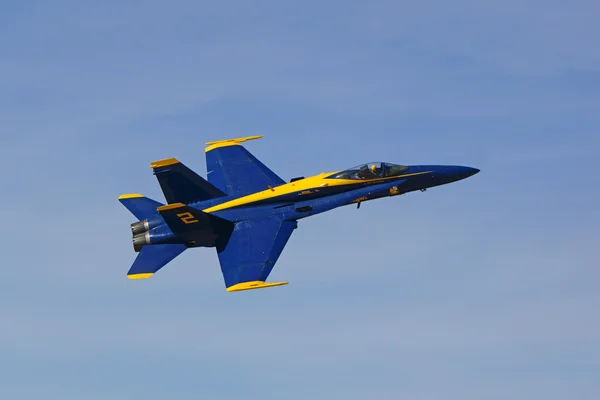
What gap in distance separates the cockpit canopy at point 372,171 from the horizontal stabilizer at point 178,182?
6640 millimetres

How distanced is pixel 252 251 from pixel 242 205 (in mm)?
2907

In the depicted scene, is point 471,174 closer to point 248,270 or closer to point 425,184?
point 425,184

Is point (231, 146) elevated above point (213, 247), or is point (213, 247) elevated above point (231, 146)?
point (231, 146)

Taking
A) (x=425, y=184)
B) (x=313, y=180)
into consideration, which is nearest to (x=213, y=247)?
(x=313, y=180)

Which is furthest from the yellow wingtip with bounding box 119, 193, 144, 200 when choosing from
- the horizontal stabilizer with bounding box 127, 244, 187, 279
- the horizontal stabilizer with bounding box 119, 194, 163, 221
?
the horizontal stabilizer with bounding box 127, 244, 187, 279

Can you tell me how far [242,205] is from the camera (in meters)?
58.9

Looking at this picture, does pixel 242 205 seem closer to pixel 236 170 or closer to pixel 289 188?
pixel 289 188

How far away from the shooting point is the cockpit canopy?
5916cm

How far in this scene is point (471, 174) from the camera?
6016 centimetres

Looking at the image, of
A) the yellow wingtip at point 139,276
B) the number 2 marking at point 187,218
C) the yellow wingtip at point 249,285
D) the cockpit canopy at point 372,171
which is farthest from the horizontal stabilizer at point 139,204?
the cockpit canopy at point 372,171

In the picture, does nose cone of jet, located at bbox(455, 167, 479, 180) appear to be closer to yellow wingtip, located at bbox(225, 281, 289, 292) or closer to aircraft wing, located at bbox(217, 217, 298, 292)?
aircraft wing, located at bbox(217, 217, 298, 292)

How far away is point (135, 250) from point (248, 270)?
6.42 m

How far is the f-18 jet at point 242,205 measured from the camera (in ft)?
189

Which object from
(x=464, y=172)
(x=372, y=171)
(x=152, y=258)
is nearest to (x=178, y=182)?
(x=152, y=258)
